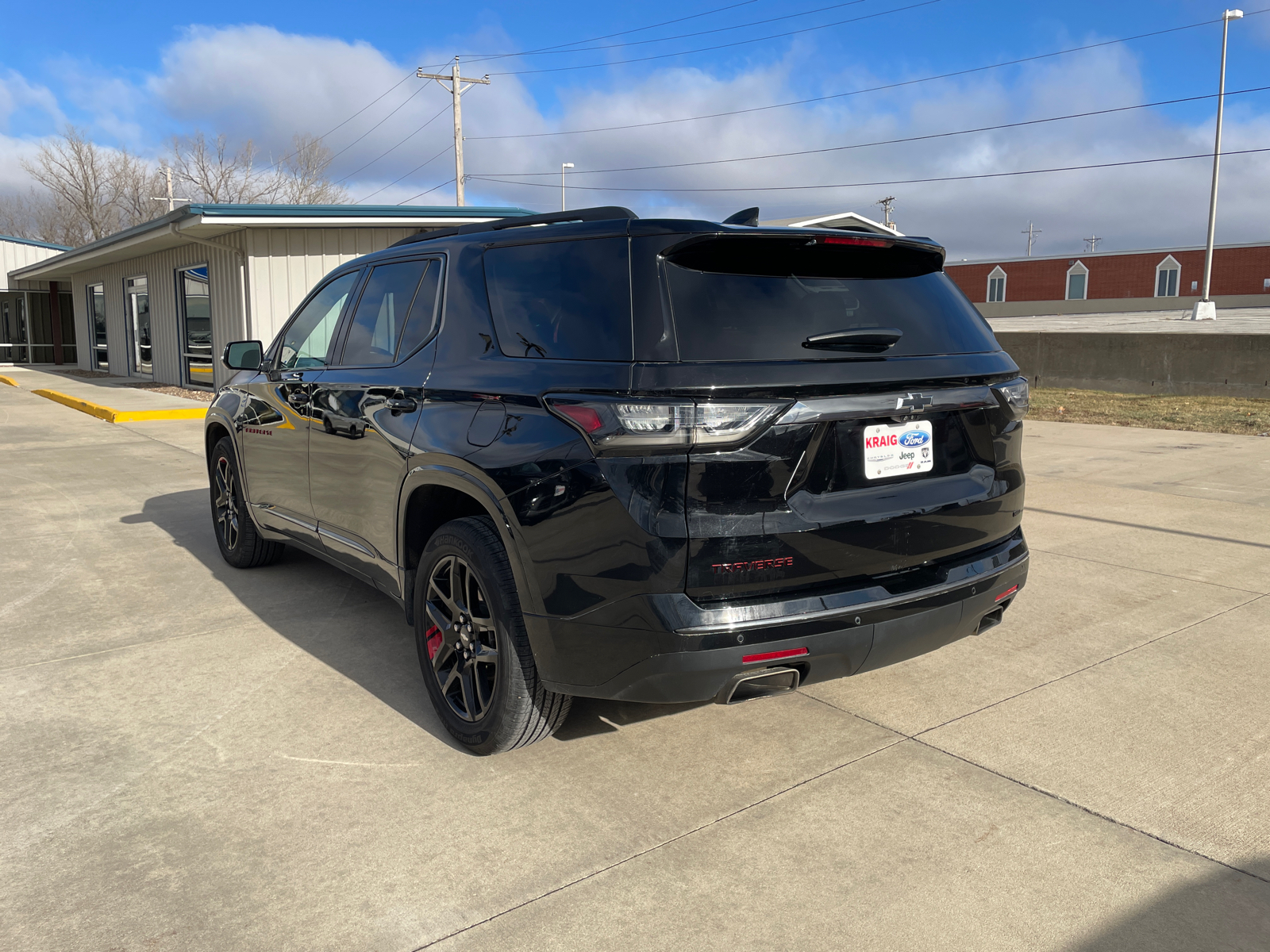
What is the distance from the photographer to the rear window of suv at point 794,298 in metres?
2.83

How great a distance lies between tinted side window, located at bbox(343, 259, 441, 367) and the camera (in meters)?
3.83

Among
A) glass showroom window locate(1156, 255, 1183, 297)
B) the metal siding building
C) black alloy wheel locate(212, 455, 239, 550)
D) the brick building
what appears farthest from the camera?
glass showroom window locate(1156, 255, 1183, 297)

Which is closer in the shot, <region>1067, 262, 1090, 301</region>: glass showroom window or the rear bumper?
the rear bumper

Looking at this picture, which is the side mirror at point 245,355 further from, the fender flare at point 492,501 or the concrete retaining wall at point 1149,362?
the concrete retaining wall at point 1149,362

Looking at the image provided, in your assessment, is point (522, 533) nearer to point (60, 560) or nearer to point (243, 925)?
point (243, 925)

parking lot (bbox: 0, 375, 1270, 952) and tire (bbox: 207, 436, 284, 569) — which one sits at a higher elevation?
tire (bbox: 207, 436, 284, 569)

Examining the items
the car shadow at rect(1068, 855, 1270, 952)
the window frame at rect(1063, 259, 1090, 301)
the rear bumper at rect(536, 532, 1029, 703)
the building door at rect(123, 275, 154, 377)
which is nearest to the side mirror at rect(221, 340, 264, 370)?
the rear bumper at rect(536, 532, 1029, 703)

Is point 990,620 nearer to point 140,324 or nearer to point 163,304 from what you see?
point 163,304

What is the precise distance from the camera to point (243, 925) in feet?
8.20

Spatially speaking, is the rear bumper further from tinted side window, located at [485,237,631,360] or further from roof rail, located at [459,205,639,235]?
roof rail, located at [459,205,639,235]

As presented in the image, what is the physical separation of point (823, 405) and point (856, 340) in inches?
11.8

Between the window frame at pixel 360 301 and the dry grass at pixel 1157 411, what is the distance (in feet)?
37.4

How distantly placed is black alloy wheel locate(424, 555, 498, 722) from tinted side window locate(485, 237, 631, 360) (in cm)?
81

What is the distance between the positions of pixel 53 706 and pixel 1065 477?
8342 mm
